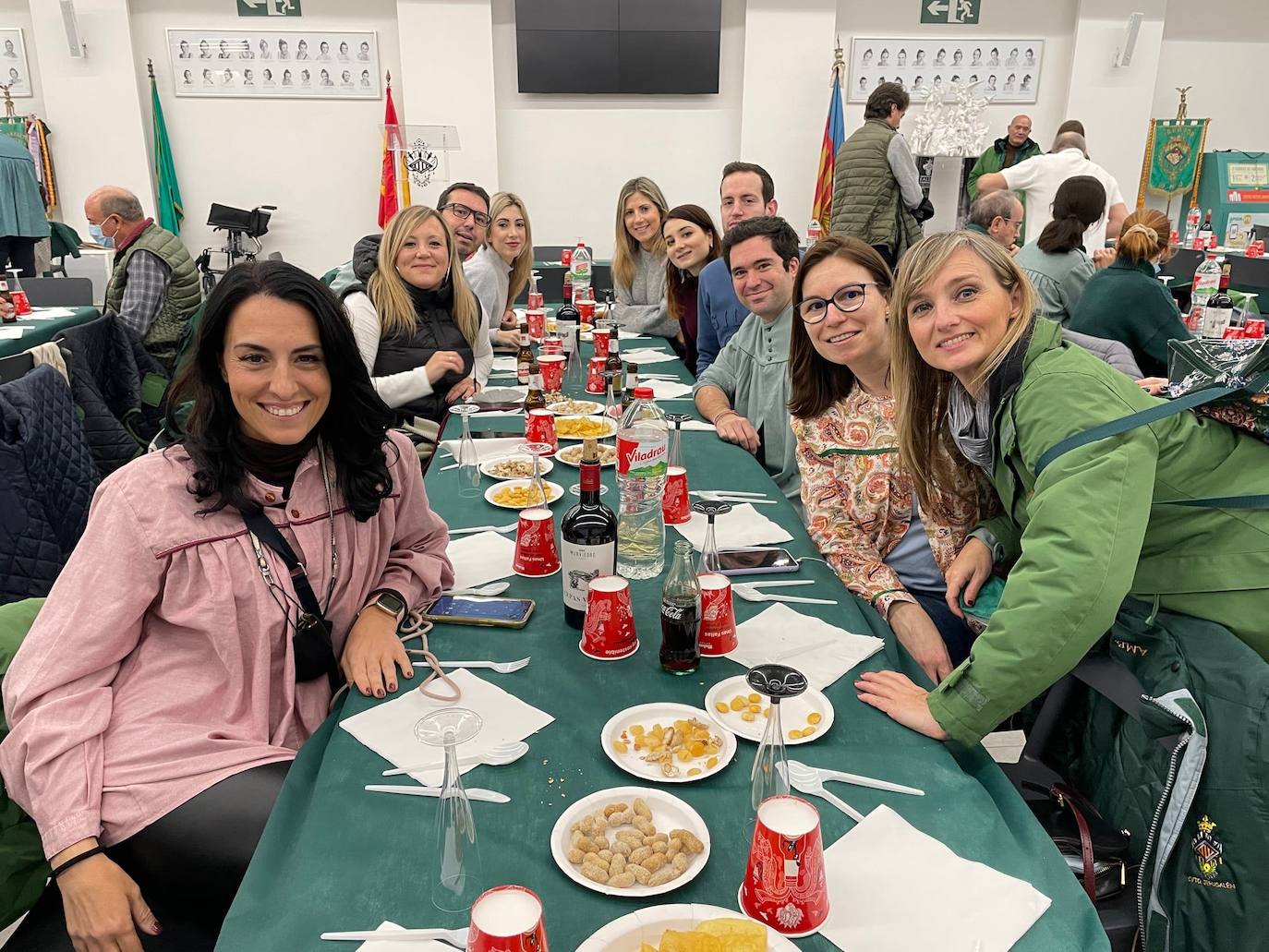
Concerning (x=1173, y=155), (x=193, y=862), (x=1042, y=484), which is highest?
(x=1173, y=155)

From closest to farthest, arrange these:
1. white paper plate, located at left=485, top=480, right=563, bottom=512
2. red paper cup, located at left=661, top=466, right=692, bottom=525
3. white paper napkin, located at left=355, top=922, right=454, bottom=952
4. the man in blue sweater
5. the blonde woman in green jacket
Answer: white paper napkin, located at left=355, top=922, right=454, bottom=952
the blonde woman in green jacket
red paper cup, located at left=661, top=466, right=692, bottom=525
white paper plate, located at left=485, top=480, right=563, bottom=512
the man in blue sweater

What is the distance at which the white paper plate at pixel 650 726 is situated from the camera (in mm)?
1119

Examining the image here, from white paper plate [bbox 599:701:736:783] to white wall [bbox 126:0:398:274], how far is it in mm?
7667

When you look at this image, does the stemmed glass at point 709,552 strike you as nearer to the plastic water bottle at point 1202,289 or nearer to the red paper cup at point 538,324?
the red paper cup at point 538,324

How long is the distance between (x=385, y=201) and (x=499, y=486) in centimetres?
627

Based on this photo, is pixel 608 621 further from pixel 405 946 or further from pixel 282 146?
pixel 282 146

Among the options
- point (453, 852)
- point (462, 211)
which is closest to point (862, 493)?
point (453, 852)

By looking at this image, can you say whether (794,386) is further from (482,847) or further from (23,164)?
(23,164)

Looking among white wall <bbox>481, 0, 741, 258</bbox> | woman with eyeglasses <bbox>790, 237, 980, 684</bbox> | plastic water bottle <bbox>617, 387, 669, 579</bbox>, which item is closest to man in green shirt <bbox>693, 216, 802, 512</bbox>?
woman with eyeglasses <bbox>790, 237, 980, 684</bbox>

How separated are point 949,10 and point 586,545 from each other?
321 inches

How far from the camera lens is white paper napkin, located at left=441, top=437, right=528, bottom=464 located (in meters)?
2.48

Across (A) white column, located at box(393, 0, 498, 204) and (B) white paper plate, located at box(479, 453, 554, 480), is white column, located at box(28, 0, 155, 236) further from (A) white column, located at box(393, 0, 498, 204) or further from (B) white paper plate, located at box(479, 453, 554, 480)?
(B) white paper plate, located at box(479, 453, 554, 480)

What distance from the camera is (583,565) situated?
148cm

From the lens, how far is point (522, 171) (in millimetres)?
7852
